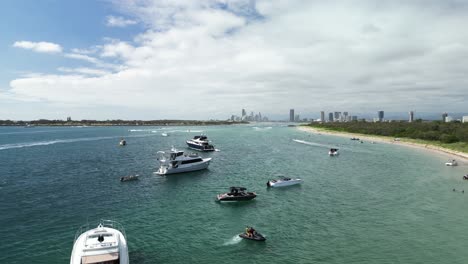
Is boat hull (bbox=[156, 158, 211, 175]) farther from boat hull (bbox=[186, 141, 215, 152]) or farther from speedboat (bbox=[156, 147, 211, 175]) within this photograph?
boat hull (bbox=[186, 141, 215, 152])

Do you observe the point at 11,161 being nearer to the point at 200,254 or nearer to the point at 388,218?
the point at 200,254

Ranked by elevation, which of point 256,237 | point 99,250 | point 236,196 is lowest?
point 256,237

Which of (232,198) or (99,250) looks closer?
(99,250)

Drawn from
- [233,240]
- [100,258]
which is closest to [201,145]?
[233,240]

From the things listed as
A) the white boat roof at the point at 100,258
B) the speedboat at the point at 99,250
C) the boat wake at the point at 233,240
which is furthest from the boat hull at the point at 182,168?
the white boat roof at the point at 100,258

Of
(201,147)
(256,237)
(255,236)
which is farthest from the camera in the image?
(201,147)

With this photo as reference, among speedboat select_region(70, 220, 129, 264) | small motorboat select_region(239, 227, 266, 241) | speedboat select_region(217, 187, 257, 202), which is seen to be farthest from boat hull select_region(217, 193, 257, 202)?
speedboat select_region(70, 220, 129, 264)

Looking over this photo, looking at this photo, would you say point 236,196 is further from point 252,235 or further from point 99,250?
point 99,250

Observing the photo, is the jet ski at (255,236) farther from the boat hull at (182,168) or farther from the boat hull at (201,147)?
the boat hull at (201,147)
